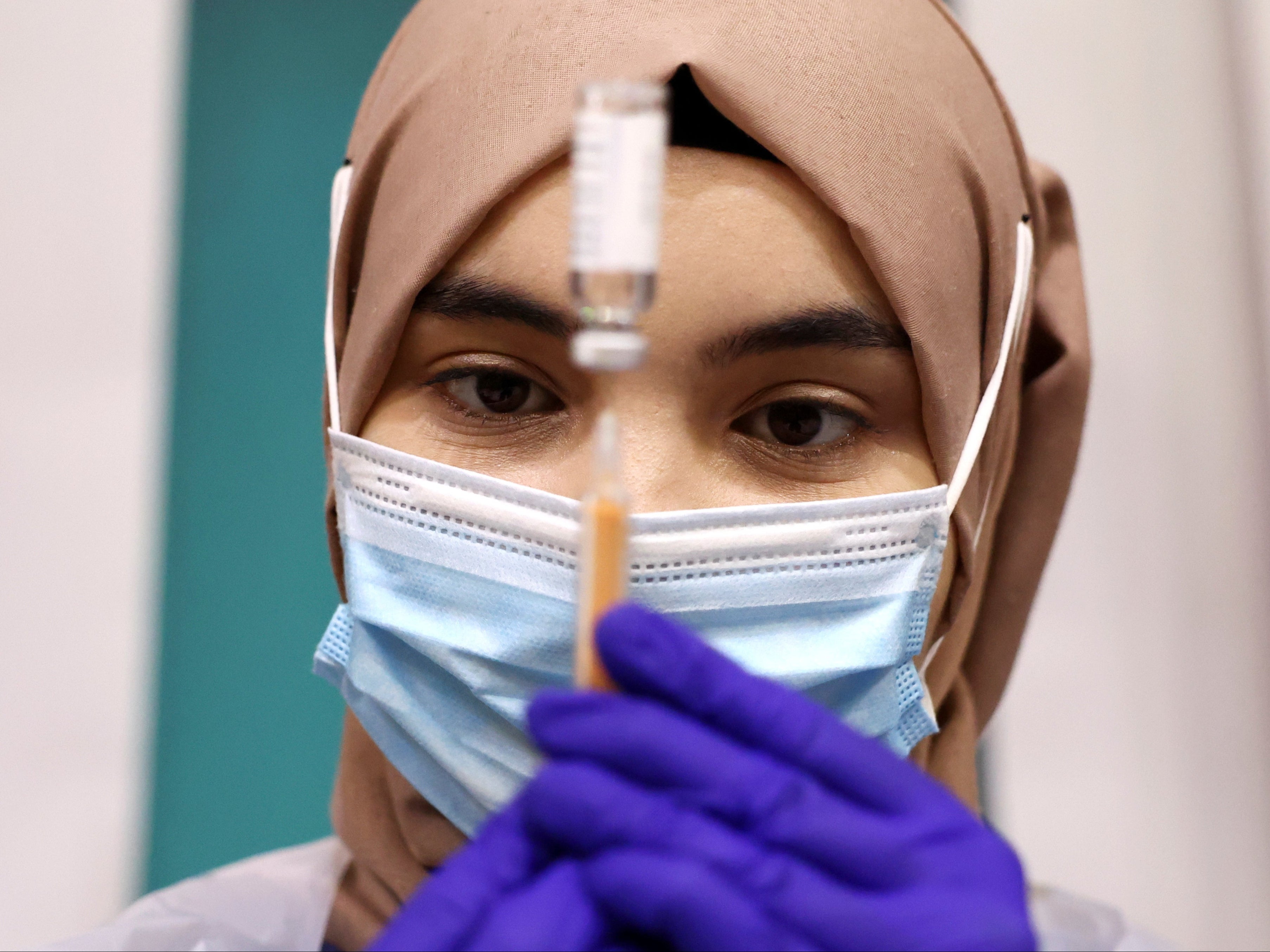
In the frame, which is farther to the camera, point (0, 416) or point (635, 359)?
point (0, 416)

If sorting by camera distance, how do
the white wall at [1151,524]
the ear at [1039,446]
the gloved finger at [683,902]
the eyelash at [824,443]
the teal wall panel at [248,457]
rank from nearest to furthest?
the gloved finger at [683,902]
the eyelash at [824,443]
the ear at [1039,446]
the white wall at [1151,524]
the teal wall panel at [248,457]

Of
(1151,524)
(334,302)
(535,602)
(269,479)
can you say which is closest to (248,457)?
(269,479)

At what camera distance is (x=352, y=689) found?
0.96 m

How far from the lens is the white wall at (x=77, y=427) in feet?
5.31

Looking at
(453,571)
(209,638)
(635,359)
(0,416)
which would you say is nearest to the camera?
Result: (635,359)

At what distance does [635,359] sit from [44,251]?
4.67ft

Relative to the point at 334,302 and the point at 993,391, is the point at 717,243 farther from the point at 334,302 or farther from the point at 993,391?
the point at 334,302

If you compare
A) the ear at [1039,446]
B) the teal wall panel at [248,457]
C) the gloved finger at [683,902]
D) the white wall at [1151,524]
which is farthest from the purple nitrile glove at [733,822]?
the teal wall panel at [248,457]

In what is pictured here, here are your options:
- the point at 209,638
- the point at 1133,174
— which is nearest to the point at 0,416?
the point at 209,638

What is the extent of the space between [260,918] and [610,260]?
101 cm

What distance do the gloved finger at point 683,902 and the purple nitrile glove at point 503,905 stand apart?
22 mm

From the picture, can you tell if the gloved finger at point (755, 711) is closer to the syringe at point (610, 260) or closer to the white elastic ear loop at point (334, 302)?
the syringe at point (610, 260)

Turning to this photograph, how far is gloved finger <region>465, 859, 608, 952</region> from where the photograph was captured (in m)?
0.56

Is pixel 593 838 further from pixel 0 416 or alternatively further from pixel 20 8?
pixel 20 8
